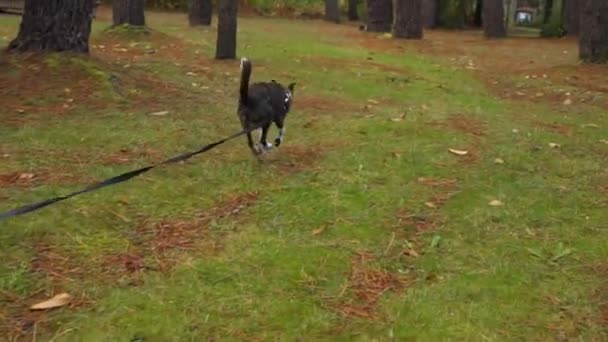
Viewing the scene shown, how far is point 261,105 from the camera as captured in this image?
5.48m

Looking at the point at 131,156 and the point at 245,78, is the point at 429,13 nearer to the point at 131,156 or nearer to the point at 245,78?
the point at 131,156

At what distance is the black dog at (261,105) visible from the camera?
17.4 feet

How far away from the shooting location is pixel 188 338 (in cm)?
322

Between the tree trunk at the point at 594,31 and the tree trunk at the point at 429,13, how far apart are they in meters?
14.2

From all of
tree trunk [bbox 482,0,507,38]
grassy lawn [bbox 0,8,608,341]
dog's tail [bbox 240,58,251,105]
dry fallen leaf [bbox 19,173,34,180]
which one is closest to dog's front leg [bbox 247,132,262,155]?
grassy lawn [bbox 0,8,608,341]

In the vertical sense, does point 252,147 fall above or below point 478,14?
below

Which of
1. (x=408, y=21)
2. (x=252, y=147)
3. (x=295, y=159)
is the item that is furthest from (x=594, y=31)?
(x=252, y=147)

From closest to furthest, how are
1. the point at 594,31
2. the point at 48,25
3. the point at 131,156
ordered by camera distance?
the point at 131,156
the point at 48,25
the point at 594,31

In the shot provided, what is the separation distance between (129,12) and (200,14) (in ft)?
17.4

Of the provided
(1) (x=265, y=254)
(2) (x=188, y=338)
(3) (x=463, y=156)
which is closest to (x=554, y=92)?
(3) (x=463, y=156)

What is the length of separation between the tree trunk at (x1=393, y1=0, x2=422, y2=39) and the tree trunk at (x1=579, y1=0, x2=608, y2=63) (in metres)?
7.00

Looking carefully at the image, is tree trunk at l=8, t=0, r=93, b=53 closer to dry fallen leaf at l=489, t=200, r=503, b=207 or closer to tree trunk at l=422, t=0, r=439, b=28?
dry fallen leaf at l=489, t=200, r=503, b=207

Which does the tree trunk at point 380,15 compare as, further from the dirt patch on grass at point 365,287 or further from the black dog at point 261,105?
the dirt patch on grass at point 365,287

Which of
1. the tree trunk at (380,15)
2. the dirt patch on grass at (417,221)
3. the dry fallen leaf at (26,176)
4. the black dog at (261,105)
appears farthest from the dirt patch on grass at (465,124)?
the tree trunk at (380,15)
